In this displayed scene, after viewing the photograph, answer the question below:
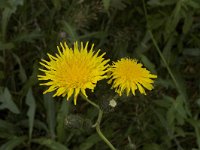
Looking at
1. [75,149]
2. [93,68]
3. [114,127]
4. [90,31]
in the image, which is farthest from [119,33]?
[93,68]

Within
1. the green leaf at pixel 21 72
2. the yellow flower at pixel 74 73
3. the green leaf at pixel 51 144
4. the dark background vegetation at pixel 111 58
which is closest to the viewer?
the yellow flower at pixel 74 73

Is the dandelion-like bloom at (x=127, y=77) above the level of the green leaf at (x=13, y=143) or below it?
above

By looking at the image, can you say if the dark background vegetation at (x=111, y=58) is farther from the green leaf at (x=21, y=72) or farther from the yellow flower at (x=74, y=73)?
the yellow flower at (x=74, y=73)

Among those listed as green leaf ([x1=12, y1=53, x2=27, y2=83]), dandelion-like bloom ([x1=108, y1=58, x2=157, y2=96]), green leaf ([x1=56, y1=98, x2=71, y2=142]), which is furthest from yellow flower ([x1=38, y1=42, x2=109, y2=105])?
green leaf ([x1=12, y1=53, x2=27, y2=83])

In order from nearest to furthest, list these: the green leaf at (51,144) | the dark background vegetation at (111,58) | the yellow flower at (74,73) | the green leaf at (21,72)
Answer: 1. the yellow flower at (74,73)
2. the green leaf at (51,144)
3. the dark background vegetation at (111,58)
4. the green leaf at (21,72)

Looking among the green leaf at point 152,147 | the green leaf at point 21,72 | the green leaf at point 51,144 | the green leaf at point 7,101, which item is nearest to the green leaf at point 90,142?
the green leaf at point 51,144

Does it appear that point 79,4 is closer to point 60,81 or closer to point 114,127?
point 114,127

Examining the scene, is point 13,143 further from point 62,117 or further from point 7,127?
point 62,117

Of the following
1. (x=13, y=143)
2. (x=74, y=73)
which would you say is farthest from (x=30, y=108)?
(x=74, y=73)
